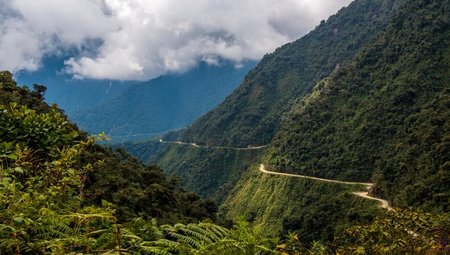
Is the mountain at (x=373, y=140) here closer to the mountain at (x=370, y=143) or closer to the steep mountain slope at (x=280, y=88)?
the mountain at (x=370, y=143)

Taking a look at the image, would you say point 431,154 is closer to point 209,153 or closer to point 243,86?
point 209,153

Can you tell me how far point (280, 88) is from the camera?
192250mm

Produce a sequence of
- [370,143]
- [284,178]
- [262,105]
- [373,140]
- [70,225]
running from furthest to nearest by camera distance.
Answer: [262,105] → [284,178] → [373,140] → [370,143] → [70,225]

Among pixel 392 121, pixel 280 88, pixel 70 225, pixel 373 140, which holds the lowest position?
pixel 373 140

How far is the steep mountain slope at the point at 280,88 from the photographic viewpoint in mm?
158200

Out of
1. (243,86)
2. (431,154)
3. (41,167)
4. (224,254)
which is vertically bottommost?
(431,154)

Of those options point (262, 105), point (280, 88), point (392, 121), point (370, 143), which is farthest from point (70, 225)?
point (280, 88)

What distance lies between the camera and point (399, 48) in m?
95.6

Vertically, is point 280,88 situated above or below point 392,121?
above

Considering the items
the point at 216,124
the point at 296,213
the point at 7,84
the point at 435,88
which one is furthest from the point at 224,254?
the point at 216,124

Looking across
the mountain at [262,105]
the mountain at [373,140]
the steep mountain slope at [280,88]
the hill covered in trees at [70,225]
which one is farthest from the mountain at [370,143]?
the hill covered in trees at [70,225]

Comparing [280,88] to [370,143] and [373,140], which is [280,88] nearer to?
[373,140]

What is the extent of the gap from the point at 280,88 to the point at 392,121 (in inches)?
4530

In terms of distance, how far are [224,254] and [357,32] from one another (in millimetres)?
182541
